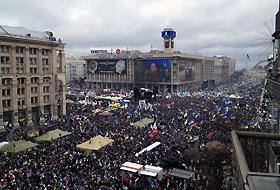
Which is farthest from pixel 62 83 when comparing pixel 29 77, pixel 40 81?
pixel 29 77

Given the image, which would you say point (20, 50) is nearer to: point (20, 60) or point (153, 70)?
point (20, 60)

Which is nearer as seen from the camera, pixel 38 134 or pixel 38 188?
pixel 38 188

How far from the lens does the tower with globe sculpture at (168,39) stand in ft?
418

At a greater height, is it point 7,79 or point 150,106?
point 7,79

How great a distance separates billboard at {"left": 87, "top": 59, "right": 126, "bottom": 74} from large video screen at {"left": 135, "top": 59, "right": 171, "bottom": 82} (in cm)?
901

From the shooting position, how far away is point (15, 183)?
20828 mm

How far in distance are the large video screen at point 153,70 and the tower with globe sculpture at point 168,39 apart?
30.1 feet

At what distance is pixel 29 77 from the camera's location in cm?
5022

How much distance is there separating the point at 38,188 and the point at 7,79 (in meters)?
30.8

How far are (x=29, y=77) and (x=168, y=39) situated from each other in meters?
85.8

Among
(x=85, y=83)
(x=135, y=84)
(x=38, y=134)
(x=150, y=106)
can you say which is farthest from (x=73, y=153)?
(x=85, y=83)

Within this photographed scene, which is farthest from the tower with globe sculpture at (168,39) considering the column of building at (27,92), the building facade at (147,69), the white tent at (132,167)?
the white tent at (132,167)

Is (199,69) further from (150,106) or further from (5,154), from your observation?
(5,154)

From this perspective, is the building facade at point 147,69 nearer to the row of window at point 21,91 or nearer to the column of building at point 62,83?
the column of building at point 62,83
